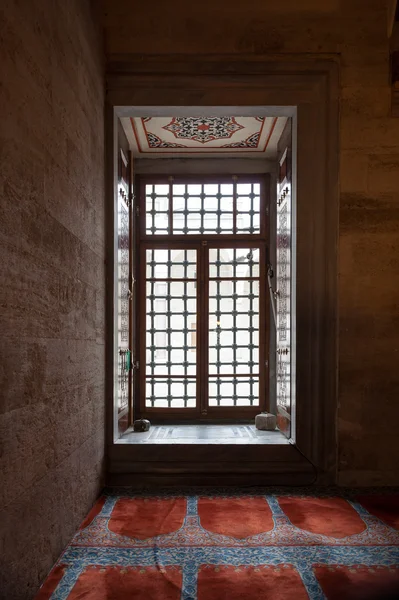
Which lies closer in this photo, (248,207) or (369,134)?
(369,134)

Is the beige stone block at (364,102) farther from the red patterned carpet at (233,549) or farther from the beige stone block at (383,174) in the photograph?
the red patterned carpet at (233,549)

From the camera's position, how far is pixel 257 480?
477cm

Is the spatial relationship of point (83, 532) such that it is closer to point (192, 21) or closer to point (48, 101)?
point (48, 101)

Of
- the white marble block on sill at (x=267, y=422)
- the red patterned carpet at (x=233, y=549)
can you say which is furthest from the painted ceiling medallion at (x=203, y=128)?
the red patterned carpet at (x=233, y=549)

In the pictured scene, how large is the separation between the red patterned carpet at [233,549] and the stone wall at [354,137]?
0.80 m

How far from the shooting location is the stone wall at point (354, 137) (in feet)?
15.5

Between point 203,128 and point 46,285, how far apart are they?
3.80m

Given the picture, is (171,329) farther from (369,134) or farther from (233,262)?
(369,134)

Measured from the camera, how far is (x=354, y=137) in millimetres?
4789

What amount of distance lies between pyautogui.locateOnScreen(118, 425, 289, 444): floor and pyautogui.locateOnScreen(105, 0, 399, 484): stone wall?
79 centimetres


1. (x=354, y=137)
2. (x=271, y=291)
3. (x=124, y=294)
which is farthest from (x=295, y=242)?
(x=271, y=291)

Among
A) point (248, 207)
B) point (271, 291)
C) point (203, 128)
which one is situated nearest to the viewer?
point (203, 128)

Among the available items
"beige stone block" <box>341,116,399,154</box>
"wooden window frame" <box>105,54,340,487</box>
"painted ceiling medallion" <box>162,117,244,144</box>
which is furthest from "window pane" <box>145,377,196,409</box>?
"beige stone block" <box>341,116,399,154</box>

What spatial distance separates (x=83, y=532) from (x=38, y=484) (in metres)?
0.96
